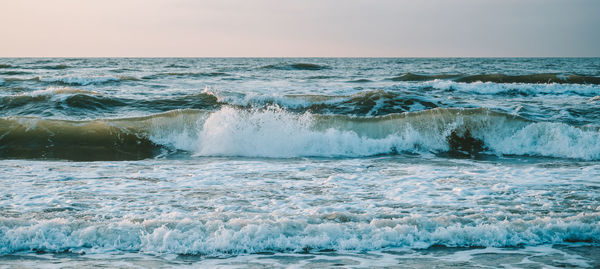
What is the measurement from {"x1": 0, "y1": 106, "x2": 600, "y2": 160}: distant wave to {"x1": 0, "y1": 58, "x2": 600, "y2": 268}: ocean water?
4cm

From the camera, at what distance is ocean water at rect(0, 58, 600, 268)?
4.20 metres

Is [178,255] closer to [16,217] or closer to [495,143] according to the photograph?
[16,217]

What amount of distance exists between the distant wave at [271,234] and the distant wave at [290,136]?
4.72 meters

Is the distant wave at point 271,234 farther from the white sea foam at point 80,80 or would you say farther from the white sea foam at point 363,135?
the white sea foam at point 80,80

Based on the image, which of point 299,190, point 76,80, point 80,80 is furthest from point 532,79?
point 299,190

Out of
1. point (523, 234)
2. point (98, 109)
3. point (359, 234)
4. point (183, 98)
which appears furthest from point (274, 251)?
point (183, 98)

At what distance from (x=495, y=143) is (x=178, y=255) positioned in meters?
8.15

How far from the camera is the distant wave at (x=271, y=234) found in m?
4.23

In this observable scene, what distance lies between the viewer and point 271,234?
4406mm

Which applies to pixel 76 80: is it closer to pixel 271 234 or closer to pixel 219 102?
pixel 219 102

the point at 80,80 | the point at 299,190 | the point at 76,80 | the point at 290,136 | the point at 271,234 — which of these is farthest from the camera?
the point at 76,80

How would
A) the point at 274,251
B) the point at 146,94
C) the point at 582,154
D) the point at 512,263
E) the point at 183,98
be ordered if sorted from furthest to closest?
the point at 146,94 < the point at 183,98 < the point at 582,154 < the point at 274,251 < the point at 512,263

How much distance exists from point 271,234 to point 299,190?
1.82 m

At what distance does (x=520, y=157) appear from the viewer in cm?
916
